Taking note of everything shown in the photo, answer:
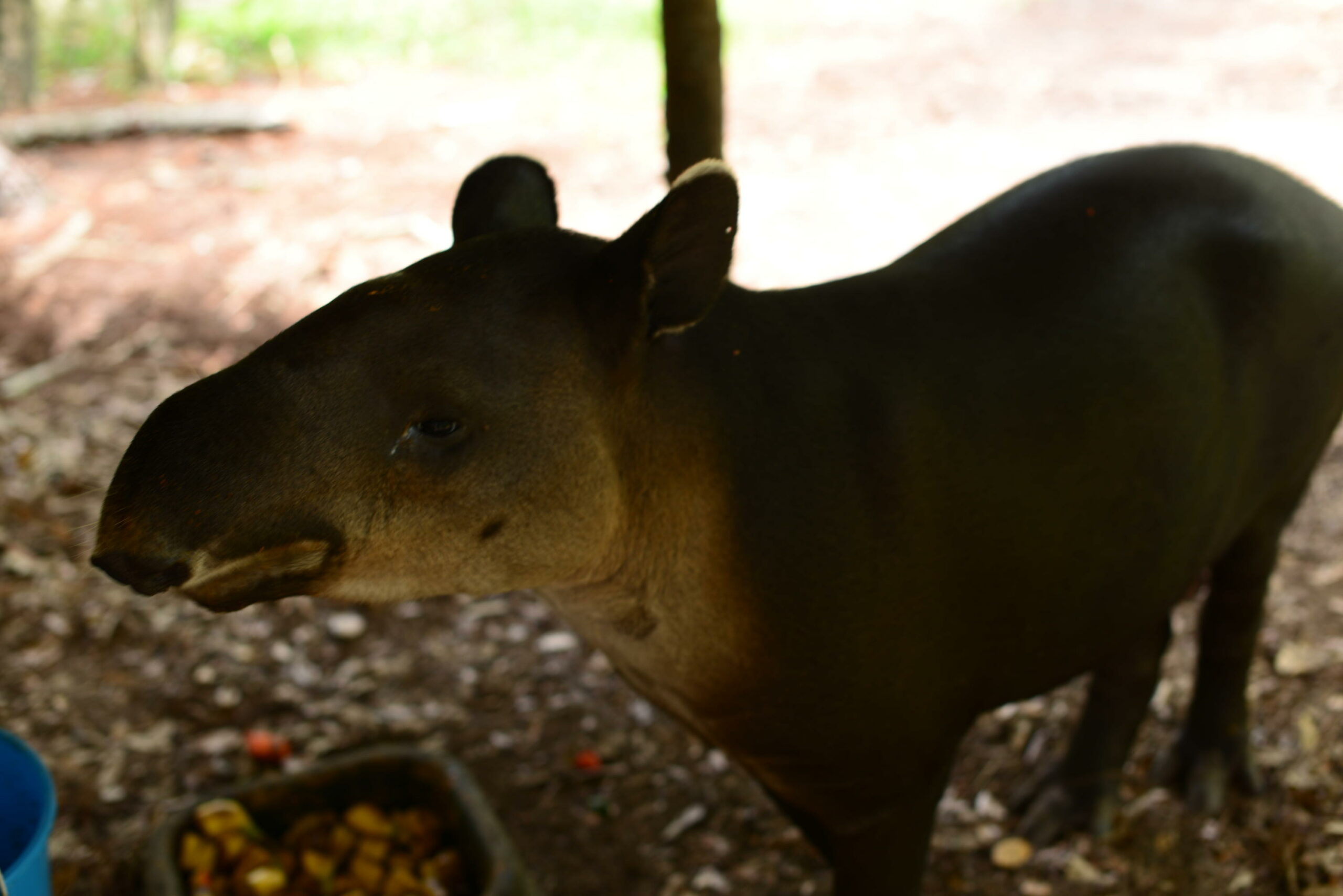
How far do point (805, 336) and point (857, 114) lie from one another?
296 inches

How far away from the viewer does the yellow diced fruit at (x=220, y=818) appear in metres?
2.90

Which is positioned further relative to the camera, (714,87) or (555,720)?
(555,720)

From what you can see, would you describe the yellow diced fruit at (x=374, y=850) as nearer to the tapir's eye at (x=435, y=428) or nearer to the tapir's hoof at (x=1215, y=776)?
the tapir's eye at (x=435, y=428)

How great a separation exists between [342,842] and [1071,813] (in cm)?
193

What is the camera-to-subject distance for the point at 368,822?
3.03m

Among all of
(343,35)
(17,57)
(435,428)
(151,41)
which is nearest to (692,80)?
(435,428)

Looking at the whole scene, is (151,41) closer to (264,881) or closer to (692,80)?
(692,80)

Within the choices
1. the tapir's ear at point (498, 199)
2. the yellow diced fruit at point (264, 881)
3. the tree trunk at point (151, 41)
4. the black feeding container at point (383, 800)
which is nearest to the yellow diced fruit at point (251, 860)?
the yellow diced fruit at point (264, 881)

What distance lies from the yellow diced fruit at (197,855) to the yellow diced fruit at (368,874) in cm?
32

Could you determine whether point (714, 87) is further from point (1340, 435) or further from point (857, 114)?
point (857, 114)

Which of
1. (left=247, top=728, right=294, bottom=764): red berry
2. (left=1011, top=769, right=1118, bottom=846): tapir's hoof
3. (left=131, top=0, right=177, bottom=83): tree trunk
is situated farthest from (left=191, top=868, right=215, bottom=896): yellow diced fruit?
(left=131, top=0, right=177, bottom=83): tree trunk

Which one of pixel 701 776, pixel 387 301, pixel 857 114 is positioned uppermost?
pixel 387 301

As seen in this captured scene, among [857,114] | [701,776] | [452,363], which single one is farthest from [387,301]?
[857,114]

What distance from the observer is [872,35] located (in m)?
11.7
